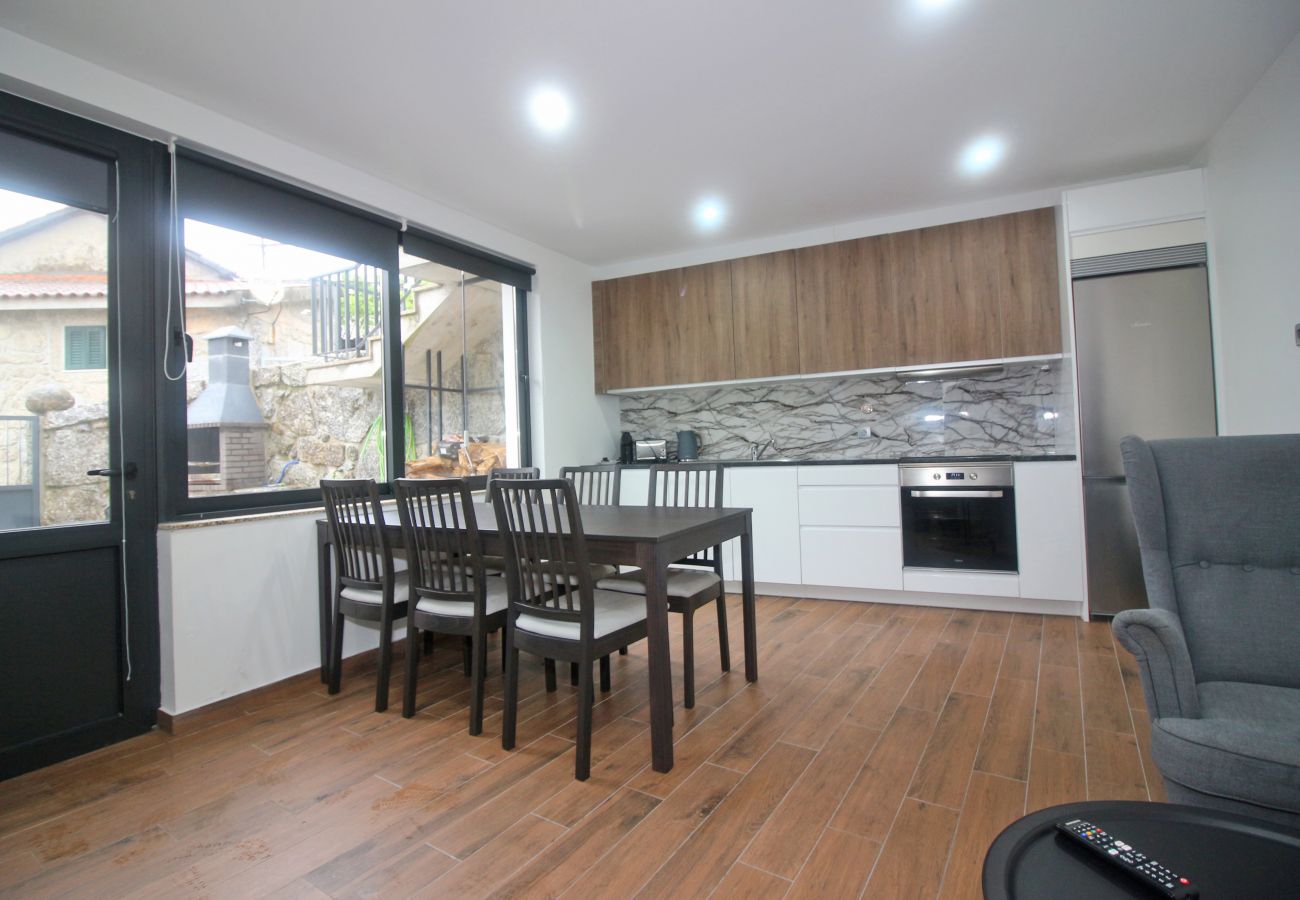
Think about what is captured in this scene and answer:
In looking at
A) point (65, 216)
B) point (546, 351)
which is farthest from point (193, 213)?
point (546, 351)

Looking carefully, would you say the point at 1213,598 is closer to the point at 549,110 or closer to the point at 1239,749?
the point at 1239,749

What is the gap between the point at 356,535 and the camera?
262 centimetres

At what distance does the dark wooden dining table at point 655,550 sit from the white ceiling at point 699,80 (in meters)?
1.70

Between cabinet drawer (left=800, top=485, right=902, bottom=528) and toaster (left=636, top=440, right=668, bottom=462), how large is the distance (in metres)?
1.19

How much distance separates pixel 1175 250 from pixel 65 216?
196 inches

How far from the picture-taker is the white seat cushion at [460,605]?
236cm

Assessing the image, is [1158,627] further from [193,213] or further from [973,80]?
[193,213]

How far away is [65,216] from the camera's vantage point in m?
2.29

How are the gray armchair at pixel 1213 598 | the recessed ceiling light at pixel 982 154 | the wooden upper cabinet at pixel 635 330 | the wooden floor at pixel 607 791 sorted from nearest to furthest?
the gray armchair at pixel 1213 598 < the wooden floor at pixel 607 791 < the recessed ceiling light at pixel 982 154 < the wooden upper cabinet at pixel 635 330

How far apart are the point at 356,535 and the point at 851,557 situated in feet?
9.30

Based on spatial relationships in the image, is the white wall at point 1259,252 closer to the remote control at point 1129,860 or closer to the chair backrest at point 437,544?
the remote control at point 1129,860

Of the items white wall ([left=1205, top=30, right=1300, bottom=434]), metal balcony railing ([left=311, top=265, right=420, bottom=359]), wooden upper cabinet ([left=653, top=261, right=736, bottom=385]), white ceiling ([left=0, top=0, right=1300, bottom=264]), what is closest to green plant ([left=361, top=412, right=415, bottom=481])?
metal balcony railing ([left=311, top=265, right=420, bottom=359])

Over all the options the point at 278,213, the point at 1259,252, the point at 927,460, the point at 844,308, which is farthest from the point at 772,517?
the point at 278,213

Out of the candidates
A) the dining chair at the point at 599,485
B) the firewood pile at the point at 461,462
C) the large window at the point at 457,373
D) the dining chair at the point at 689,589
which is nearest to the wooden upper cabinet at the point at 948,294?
the dining chair at the point at 689,589
